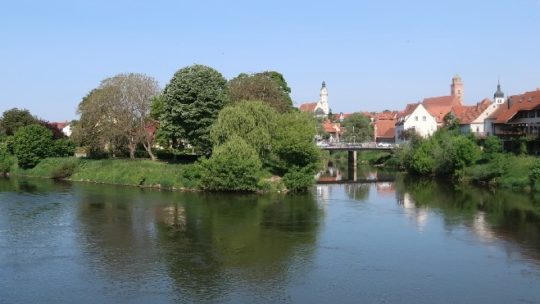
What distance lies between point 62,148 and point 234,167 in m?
29.3

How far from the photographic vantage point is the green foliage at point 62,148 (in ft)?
213

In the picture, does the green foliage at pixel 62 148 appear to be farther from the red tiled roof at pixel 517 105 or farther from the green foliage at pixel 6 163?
the red tiled roof at pixel 517 105

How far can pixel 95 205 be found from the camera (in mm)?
40469

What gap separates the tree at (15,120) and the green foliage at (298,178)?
41507 millimetres

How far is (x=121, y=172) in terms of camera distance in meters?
55.3

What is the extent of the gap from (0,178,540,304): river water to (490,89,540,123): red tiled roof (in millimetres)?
21381

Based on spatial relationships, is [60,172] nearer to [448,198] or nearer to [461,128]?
[448,198]

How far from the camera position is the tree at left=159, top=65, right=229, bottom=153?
51.4 m

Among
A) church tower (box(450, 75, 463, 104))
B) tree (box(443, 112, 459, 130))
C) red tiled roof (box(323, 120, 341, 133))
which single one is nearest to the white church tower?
church tower (box(450, 75, 463, 104))

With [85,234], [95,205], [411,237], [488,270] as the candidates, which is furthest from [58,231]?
[488,270]

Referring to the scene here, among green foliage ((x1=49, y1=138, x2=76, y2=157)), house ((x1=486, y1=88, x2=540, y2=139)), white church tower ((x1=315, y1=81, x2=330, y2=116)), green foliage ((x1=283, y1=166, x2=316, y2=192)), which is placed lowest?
green foliage ((x1=283, y1=166, x2=316, y2=192))

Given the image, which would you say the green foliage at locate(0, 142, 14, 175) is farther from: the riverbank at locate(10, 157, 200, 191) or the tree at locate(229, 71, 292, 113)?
the tree at locate(229, 71, 292, 113)

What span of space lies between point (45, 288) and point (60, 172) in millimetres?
40947

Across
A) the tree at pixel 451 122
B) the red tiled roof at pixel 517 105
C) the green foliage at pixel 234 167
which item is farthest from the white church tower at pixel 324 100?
the green foliage at pixel 234 167
